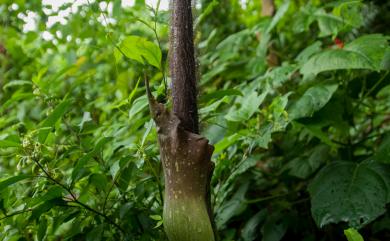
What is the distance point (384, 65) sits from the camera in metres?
1.44

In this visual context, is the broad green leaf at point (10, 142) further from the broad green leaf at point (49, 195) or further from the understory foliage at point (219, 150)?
the broad green leaf at point (49, 195)

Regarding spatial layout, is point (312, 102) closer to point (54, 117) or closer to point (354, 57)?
point (354, 57)

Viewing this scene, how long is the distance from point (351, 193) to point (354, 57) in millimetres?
404

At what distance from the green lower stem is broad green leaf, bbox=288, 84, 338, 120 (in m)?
0.57

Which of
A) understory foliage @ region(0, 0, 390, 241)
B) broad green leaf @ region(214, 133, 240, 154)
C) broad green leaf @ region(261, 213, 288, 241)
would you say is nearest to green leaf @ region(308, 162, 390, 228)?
understory foliage @ region(0, 0, 390, 241)

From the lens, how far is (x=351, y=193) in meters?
1.24

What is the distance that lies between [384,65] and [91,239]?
1.04 metres

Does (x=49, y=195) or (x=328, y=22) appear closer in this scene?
(x=49, y=195)

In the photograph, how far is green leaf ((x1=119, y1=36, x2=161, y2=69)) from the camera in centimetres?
92

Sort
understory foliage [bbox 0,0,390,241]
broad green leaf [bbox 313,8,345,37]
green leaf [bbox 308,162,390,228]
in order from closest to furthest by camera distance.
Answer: understory foliage [bbox 0,0,390,241] < green leaf [bbox 308,162,390,228] < broad green leaf [bbox 313,8,345,37]

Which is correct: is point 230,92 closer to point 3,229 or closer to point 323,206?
point 323,206

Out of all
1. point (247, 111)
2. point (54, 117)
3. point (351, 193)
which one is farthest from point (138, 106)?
point (351, 193)

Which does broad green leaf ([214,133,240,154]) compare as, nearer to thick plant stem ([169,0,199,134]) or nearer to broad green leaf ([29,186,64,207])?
thick plant stem ([169,0,199,134])

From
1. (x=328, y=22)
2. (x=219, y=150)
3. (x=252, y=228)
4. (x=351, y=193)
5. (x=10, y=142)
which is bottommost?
(x=252, y=228)
